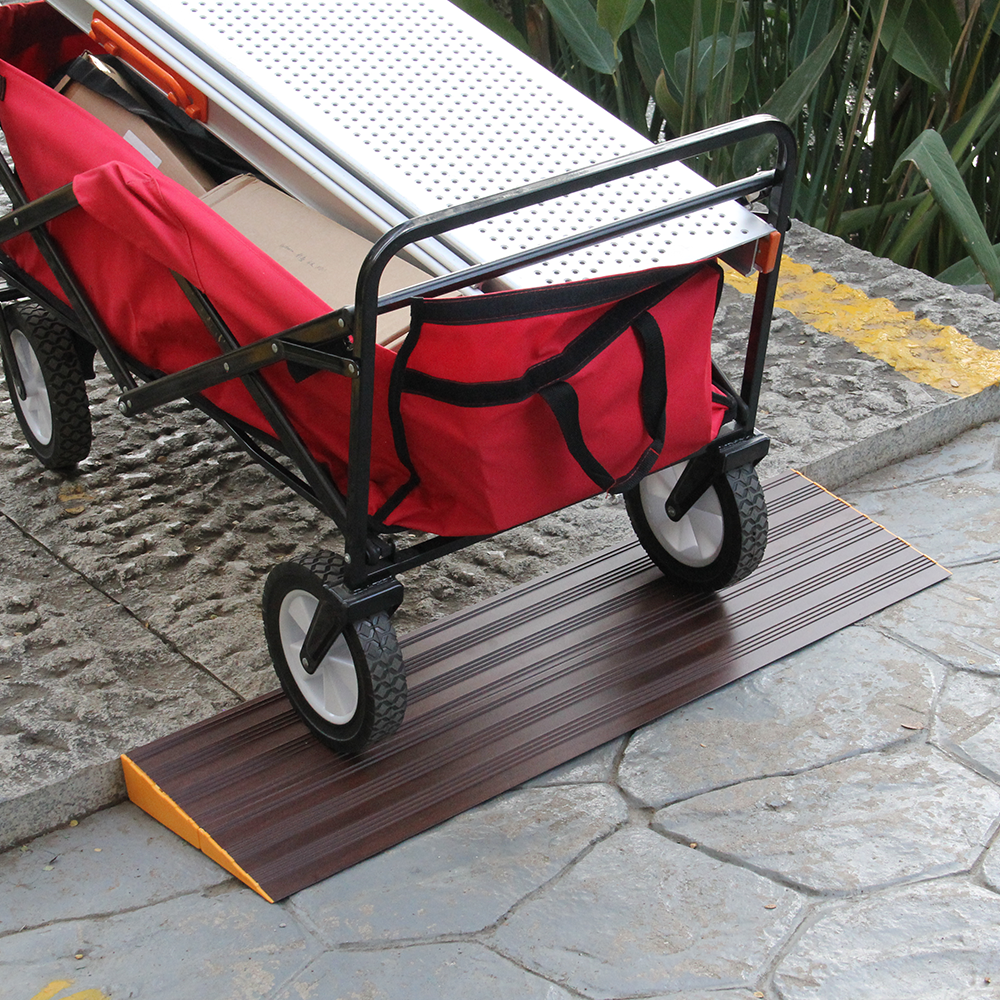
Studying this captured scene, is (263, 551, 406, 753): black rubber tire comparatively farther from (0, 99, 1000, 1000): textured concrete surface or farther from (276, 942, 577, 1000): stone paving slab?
(276, 942, 577, 1000): stone paving slab

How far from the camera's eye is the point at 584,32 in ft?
10.3

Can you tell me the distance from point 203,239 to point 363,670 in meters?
0.61

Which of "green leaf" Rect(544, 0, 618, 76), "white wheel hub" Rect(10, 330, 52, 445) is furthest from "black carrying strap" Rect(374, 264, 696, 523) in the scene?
"green leaf" Rect(544, 0, 618, 76)

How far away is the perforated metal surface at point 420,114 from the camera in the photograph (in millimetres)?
1727

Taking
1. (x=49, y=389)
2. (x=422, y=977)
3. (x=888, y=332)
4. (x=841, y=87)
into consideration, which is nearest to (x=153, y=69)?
(x=49, y=389)

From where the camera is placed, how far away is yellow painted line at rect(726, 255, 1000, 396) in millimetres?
2764

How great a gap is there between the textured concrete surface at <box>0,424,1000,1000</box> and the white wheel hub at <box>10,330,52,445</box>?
38.7 inches

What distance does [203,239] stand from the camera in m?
1.61

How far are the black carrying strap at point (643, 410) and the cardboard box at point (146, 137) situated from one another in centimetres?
91

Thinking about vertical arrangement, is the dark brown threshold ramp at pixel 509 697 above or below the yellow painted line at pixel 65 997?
above

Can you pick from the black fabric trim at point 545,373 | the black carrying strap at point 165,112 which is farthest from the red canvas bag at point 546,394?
the black carrying strap at point 165,112

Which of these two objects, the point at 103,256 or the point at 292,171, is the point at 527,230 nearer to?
the point at 292,171

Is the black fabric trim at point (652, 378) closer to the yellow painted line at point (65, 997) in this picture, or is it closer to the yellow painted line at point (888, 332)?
the yellow painted line at point (65, 997)

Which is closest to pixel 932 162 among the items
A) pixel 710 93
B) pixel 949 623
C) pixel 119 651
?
pixel 710 93
